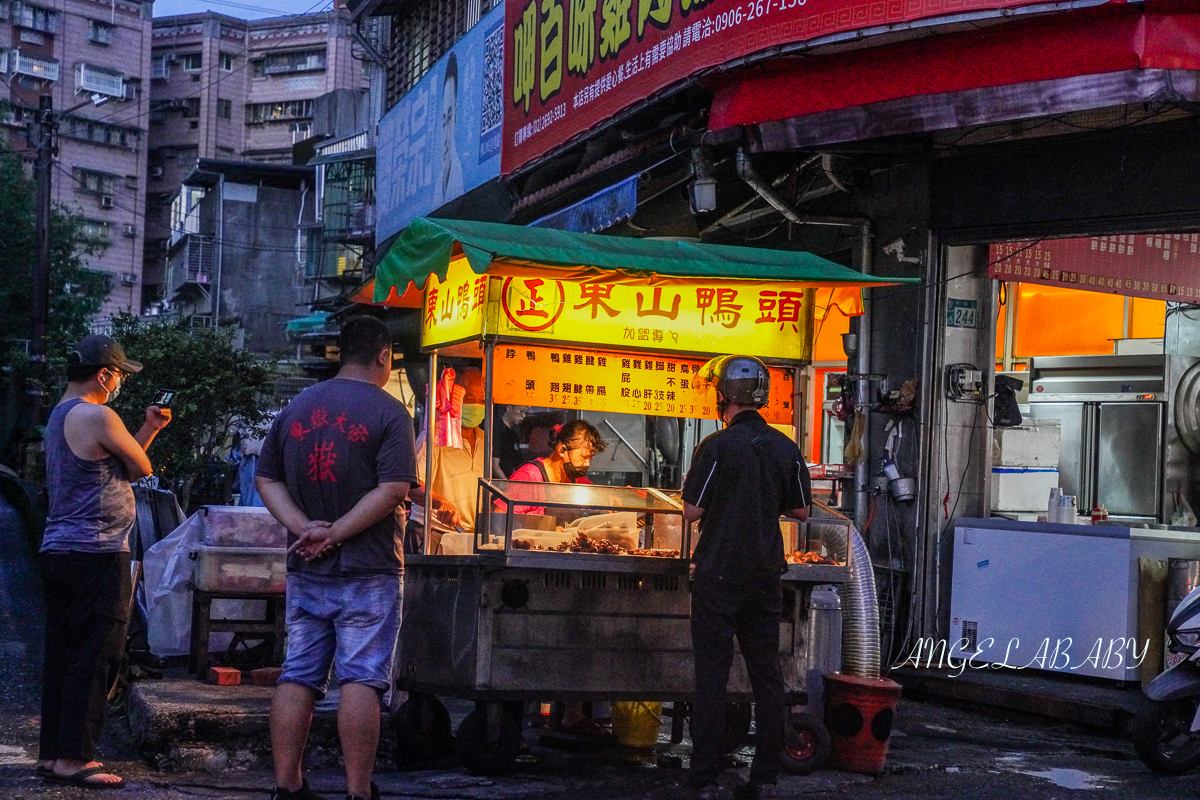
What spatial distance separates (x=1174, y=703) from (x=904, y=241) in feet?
14.8

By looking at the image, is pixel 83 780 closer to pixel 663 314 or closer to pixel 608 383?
pixel 608 383

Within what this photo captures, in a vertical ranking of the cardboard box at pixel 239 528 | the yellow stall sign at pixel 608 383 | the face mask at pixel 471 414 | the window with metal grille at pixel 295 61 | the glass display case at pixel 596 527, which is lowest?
the cardboard box at pixel 239 528

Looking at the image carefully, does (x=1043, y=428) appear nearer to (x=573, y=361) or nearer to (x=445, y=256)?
(x=573, y=361)

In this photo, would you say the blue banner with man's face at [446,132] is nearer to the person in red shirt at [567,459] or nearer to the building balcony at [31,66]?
the person in red shirt at [567,459]

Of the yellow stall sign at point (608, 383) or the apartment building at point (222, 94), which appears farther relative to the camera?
the apartment building at point (222, 94)

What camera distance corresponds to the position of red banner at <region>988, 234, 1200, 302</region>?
1002 cm

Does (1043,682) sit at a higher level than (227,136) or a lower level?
lower

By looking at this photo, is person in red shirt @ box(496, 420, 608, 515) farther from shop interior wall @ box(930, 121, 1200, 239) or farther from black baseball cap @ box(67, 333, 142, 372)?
shop interior wall @ box(930, 121, 1200, 239)

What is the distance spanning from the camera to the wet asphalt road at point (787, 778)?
19.7 ft

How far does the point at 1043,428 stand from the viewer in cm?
1096

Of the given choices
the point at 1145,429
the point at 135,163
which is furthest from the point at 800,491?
the point at 135,163

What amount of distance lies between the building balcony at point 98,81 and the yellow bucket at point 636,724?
58.8 m

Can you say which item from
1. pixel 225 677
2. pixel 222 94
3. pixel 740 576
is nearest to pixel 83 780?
pixel 225 677

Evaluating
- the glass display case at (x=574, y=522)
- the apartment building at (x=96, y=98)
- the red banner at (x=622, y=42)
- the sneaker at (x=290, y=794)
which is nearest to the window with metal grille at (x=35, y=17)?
the apartment building at (x=96, y=98)
